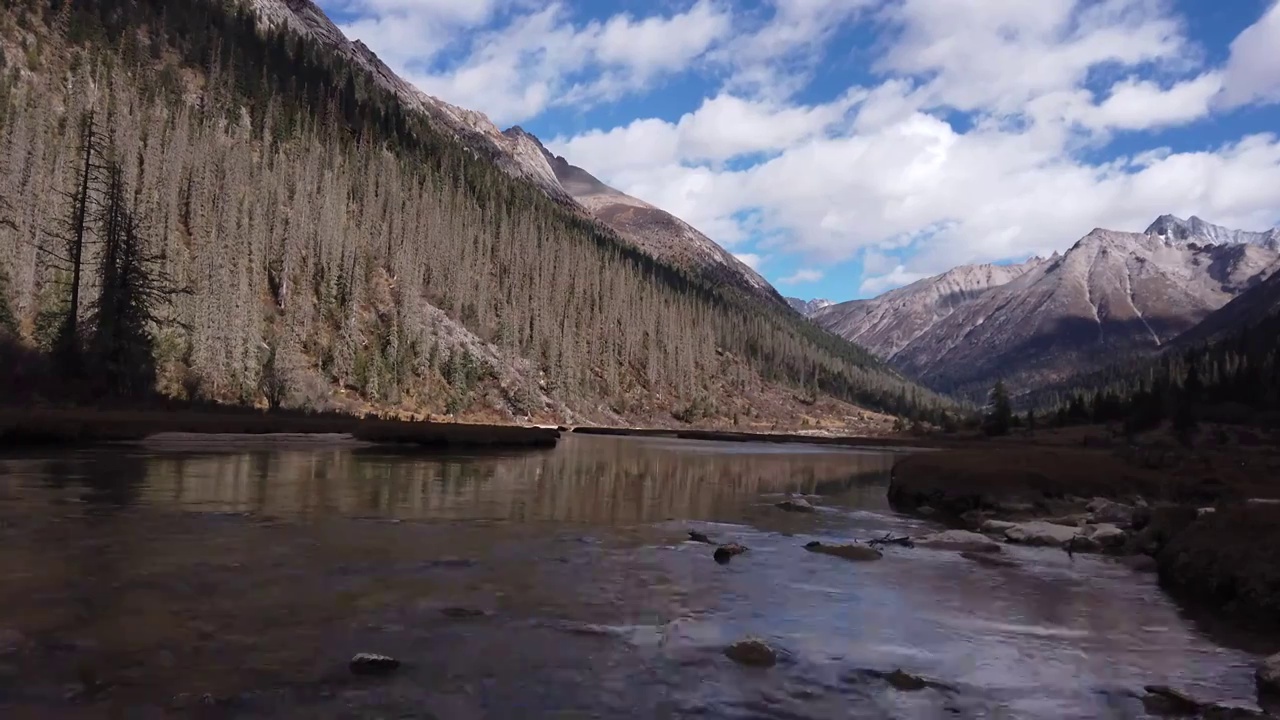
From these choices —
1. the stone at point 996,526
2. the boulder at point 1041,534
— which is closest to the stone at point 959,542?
the boulder at point 1041,534

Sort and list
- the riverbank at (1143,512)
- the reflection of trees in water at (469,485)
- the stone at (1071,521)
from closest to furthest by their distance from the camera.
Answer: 1. the riverbank at (1143,512)
2. the reflection of trees in water at (469,485)
3. the stone at (1071,521)

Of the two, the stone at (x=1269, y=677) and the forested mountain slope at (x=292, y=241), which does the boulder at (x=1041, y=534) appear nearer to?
the stone at (x=1269, y=677)

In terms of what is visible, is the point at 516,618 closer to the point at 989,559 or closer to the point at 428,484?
the point at 989,559

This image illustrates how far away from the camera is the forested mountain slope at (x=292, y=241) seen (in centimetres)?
7556

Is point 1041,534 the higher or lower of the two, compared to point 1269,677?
higher

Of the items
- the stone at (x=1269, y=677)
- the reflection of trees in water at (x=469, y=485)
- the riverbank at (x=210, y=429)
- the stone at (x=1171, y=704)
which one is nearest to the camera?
the stone at (x=1171, y=704)

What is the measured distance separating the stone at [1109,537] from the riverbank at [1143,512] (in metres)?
0.03

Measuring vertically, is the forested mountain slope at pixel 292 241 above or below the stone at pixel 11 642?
above

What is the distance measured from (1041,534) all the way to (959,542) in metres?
3.54

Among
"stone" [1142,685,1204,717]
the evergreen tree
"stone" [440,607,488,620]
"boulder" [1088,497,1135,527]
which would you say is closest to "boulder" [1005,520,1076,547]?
"boulder" [1088,497,1135,527]

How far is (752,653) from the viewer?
11.2 m

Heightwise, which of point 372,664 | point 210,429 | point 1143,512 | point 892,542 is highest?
point 210,429

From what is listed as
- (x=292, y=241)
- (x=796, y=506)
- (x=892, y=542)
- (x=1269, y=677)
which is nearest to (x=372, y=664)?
(x=1269, y=677)

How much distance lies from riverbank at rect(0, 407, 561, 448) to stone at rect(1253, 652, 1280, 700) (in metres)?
46.3
